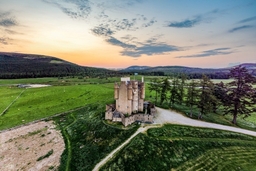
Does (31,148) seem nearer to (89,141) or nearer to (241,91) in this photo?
(89,141)

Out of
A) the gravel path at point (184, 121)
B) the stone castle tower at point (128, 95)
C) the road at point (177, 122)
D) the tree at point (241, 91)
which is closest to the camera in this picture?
the road at point (177, 122)

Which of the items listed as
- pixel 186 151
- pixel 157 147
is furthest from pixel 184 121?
pixel 157 147

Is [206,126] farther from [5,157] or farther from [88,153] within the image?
A: [5,157]

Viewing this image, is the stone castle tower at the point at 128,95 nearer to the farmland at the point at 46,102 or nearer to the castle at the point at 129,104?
A: the castle at the point at 129,104

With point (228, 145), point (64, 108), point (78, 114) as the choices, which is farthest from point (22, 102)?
point (228, 145)

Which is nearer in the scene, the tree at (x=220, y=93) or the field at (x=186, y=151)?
the field at (x=186, y=151)

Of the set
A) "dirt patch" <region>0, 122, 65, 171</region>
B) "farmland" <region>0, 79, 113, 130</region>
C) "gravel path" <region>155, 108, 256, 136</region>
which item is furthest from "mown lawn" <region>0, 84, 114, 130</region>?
"gravel path" <region>155, 108, 256, 136</region>

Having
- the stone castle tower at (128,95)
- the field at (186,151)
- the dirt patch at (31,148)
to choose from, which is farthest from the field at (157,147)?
the stone castle tower at (128,95)

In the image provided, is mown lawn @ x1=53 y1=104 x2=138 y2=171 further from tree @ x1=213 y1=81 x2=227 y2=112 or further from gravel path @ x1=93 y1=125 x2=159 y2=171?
tree @ x1=213 y1=81 x2=227 y2=112
